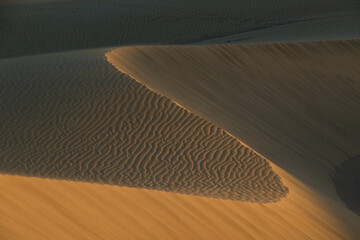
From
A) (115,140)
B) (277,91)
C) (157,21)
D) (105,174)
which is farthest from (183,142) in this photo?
(157,21)

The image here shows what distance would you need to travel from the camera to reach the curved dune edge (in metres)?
12.6

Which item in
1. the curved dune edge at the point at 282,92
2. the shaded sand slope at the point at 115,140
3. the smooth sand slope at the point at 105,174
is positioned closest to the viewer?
the smooth sand slope at the point at 105,174

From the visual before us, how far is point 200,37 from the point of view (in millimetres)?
27844

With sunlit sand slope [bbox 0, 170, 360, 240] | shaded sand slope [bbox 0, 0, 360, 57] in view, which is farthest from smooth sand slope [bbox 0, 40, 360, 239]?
shaded sand slope [bbox 0, 0, 360, 57]

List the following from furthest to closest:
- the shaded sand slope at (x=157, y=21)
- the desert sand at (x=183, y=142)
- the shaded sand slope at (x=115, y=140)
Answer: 1. the shaded sand slope at (x=157, y=21)
2. the shaded sand slope at (x=115, y=140)
3. the desert sand at (x=183, y=142)

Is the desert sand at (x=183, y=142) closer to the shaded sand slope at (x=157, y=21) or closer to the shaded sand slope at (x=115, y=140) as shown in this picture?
the shaded sand slope at (x=115, y=140)

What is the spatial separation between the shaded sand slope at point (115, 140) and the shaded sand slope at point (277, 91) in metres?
0.79

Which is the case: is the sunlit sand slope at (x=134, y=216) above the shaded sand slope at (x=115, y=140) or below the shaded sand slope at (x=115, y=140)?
below

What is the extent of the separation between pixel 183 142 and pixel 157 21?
19.7m

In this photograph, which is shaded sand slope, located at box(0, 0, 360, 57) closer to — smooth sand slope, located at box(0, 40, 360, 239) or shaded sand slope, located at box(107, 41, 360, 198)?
shaded sand slope, located at box(107, 41, 360, 198)

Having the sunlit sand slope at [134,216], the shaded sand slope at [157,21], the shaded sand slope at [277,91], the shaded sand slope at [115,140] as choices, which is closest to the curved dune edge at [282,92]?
the shaded sand slope at [277,91]

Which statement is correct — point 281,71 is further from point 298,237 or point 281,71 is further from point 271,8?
point 271,8

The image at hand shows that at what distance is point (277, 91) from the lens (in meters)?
16.8

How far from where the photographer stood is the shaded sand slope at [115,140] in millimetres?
9734
